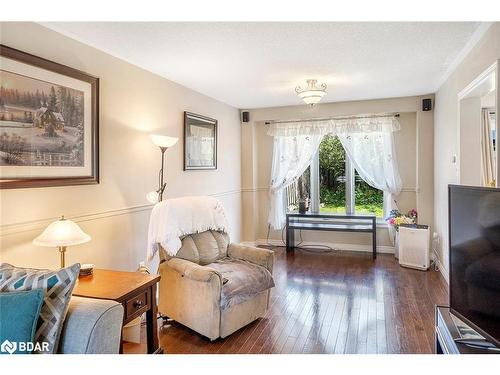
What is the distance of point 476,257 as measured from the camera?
5.30 ft

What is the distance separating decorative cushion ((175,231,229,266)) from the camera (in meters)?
3.01

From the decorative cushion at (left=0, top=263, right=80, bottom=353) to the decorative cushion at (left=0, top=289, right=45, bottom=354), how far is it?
46 mm

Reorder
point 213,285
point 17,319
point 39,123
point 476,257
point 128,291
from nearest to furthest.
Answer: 1. point 17,319
2. point 476,257
3. point 128,291
4. point 39,123
5. point 213,285

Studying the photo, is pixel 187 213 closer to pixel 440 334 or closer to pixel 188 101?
pixel 188 101

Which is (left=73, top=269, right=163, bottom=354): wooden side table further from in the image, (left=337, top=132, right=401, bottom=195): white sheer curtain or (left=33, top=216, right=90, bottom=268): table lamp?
(left=337, top=132, right=401, bottom=195): white sheer curtain

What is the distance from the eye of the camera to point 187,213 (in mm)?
3094

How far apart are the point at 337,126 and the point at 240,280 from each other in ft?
11.5

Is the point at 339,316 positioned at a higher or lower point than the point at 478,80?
lower

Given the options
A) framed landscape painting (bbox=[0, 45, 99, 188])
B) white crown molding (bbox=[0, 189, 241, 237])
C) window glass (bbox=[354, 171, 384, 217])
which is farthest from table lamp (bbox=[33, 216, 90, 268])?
window glass (bbox=[354, 171, 384, 217])

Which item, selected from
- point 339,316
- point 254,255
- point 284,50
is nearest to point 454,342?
point 339,316

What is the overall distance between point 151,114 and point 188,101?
794 mm

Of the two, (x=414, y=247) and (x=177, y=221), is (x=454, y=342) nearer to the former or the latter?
(x=177, y=221)
